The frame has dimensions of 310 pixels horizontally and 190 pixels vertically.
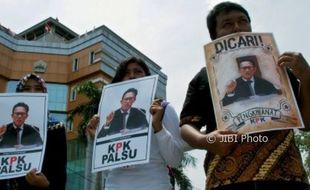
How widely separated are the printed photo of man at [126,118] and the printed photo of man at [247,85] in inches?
23.3

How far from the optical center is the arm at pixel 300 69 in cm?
176

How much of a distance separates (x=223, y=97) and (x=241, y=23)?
0.38 m

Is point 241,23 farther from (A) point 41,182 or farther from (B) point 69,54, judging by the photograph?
(B) point 69,54

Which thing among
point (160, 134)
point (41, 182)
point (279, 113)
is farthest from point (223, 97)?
point (41, 182)

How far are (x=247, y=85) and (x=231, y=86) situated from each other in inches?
2.4

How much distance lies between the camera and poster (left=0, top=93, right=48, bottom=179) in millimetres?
2451

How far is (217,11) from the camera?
2.04 m

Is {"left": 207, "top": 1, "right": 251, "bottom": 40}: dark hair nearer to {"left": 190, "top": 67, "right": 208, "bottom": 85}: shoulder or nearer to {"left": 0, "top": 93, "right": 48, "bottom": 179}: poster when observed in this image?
{"left": 190, "top": 67, "right": 208, "bottom": 85}: shoulder

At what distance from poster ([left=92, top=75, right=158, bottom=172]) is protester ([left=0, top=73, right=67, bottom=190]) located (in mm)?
356

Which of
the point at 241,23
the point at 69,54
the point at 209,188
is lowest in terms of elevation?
the point at 209,188

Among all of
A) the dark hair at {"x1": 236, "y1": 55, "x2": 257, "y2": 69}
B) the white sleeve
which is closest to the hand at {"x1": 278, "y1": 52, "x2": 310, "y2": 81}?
the dark hair at {"x1": 236, "y1": 55, "x2": 257, "y2": 69}

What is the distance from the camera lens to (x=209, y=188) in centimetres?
179

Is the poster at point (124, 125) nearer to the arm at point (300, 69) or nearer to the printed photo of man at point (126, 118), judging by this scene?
the printed photo of man at point (126, 118)

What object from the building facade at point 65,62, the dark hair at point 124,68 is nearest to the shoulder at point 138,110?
the dark hair at point 124,68
